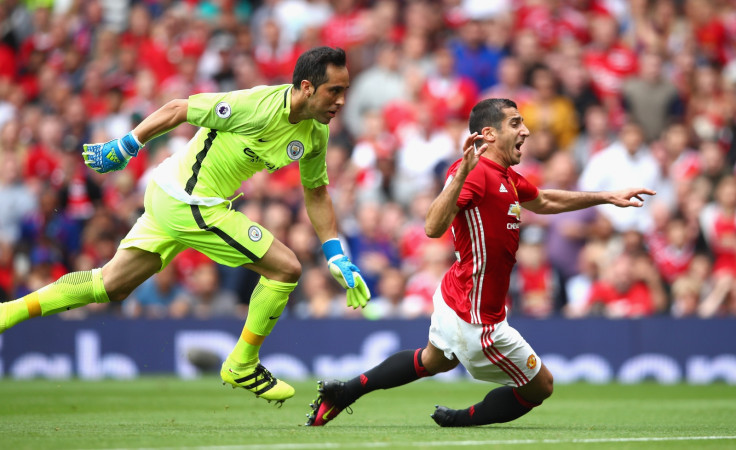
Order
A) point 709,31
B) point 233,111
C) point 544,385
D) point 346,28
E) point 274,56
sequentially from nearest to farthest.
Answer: point 544,385, point 233,111, point 709,31, point 274,56, point 346,28

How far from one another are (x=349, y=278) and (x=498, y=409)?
1.41 m

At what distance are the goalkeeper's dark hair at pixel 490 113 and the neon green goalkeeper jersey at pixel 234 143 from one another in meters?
1.16

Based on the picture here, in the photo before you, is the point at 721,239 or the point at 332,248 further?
the point at 721,239

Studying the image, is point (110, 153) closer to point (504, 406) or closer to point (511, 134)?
point (511, 134)

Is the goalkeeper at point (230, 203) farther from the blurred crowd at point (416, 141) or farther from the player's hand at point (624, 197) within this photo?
the blurred crowd at point (416, 141)

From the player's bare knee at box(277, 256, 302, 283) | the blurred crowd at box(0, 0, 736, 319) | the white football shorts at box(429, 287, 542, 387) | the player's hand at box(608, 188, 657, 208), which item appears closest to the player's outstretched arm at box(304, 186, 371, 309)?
the player's bare knee at box(277, 256, 302, 283)

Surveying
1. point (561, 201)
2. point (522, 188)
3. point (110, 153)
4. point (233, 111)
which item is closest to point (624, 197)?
point (561, 201)

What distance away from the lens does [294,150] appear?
8.12 m

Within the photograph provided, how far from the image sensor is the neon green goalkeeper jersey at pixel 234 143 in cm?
793

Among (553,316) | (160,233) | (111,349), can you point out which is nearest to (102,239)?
(111,349)

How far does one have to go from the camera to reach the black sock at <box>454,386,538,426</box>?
26.1 feet

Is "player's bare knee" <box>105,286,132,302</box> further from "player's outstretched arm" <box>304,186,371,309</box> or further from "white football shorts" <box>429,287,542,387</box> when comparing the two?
"white football shorts" <box>429,287,542,387</box>

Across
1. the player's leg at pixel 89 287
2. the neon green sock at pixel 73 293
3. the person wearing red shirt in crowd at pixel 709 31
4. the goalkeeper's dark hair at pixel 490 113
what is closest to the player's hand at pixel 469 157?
the goalkeeper's dark hair at pixel 490 113

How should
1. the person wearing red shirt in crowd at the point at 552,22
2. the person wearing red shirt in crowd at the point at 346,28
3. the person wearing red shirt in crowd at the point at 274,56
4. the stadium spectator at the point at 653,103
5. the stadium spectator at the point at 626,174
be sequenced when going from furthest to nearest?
the person wearing red shirt in crowd at the point at 346,28, the person wearing red shirt in crowd at the point at 274,56, the person wearing red shirt in crowd at the point at 552,22, the stadium spectator at the point at 653,103, the stadium spectator at the point at 626,174
